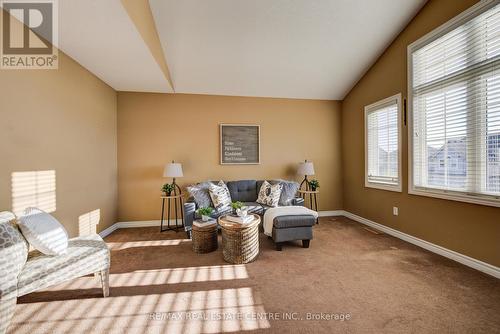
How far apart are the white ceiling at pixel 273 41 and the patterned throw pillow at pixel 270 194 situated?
6.57 ft

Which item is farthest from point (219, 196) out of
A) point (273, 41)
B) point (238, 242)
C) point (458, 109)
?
point (458, 109)

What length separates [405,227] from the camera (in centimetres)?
334

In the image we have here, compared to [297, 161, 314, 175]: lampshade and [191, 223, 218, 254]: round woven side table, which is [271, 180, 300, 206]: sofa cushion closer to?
[297, 161, 314, 175]: lampshade

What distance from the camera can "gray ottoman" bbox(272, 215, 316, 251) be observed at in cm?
296

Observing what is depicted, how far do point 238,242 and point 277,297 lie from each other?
0.81 metres

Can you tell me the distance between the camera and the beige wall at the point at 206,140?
13.9 ft

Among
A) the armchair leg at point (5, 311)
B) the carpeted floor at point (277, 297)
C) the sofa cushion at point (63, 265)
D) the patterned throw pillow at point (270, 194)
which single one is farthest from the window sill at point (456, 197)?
the armchair leg at point (5, 311)

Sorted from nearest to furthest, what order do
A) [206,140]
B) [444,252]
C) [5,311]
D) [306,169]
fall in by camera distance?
1. [5,311]
2. [444,252]
3. [306,169]
4. [206,140]

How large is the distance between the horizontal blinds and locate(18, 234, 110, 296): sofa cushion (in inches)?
163

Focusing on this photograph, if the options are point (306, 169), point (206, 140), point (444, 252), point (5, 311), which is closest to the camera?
point (5, 311)

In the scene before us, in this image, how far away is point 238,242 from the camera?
8.58 ft

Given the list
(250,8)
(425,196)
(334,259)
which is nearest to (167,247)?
(334,259)

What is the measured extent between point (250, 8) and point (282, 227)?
2.98 meters

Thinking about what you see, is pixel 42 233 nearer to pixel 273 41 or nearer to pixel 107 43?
pixel 107 43
